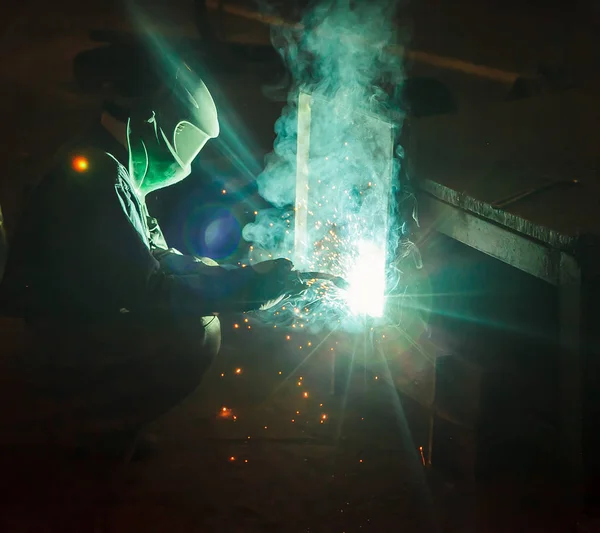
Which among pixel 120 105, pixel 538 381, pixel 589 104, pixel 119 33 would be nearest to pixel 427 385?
pixel 538 381

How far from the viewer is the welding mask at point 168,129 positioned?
323cm

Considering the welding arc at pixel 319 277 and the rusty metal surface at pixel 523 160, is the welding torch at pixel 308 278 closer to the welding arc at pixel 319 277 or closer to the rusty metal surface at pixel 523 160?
the welding arc at pixel 319 277

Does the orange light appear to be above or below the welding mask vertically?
below

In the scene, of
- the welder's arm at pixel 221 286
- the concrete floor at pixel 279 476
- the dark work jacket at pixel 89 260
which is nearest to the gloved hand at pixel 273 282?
the welder's arm at pixel 221 286

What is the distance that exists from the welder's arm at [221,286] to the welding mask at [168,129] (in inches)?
29.3

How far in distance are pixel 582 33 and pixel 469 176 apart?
1850 millimetres

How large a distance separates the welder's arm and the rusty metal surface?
122cm

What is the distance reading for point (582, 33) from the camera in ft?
14.2

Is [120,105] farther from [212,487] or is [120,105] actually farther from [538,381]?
[538,381]

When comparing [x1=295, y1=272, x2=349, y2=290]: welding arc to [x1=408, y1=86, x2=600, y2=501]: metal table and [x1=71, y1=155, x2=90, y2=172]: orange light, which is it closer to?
[x1=408, y1=86, x2=600, y2=501]: metal table

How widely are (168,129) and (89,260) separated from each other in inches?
39.3

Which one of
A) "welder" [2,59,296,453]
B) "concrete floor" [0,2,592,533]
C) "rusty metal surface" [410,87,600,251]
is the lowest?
"concrete floor" [0,2,592,533]

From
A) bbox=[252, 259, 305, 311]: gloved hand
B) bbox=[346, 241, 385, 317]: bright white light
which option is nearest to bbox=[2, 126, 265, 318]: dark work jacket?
bbox=[252, 259, 305, 311]: gloved hand

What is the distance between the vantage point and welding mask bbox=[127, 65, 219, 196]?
10.6 feet
